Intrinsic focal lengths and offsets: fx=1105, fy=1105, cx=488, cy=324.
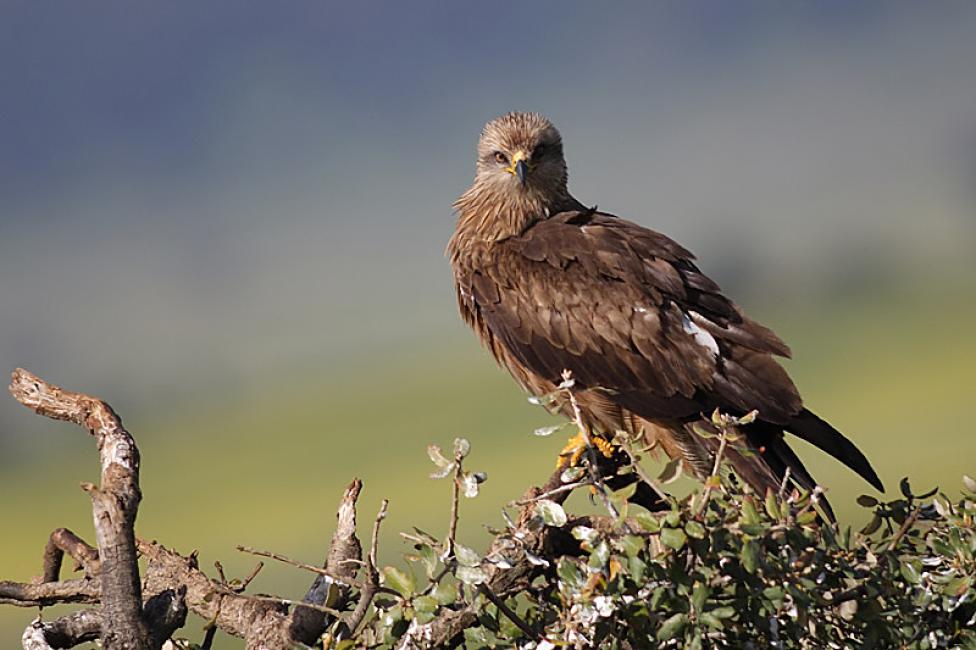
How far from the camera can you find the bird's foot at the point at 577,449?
157 inches

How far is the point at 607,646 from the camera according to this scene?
2555 millimetres

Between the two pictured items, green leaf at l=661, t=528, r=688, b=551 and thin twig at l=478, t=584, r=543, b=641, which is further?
thin twig at l=478, t=584, r=543, b=641

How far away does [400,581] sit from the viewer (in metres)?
2.54

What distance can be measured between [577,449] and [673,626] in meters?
1.59

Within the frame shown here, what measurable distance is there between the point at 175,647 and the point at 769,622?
181cm

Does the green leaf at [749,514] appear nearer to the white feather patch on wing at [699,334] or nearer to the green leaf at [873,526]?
the green leaf at [873,526]

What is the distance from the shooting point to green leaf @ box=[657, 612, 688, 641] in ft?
8.01

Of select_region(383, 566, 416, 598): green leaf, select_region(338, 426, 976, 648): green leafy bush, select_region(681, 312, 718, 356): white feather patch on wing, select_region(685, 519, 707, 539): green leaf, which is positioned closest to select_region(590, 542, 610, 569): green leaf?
select_region(338, 426, 976, 648): green leafy bush

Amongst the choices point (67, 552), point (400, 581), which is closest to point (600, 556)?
point (400, 581)

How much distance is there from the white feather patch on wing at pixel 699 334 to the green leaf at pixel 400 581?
1.91 meters

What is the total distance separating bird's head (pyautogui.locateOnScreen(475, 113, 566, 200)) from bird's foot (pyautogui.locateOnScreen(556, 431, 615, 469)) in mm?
1131

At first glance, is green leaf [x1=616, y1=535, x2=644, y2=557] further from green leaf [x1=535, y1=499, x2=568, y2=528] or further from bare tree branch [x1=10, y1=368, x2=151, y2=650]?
bare tree branch [x1=10, y1=368, x2=151, y2=650]

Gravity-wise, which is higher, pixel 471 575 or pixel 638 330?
pixel 638 330

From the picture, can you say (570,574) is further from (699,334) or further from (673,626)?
(699,334)
